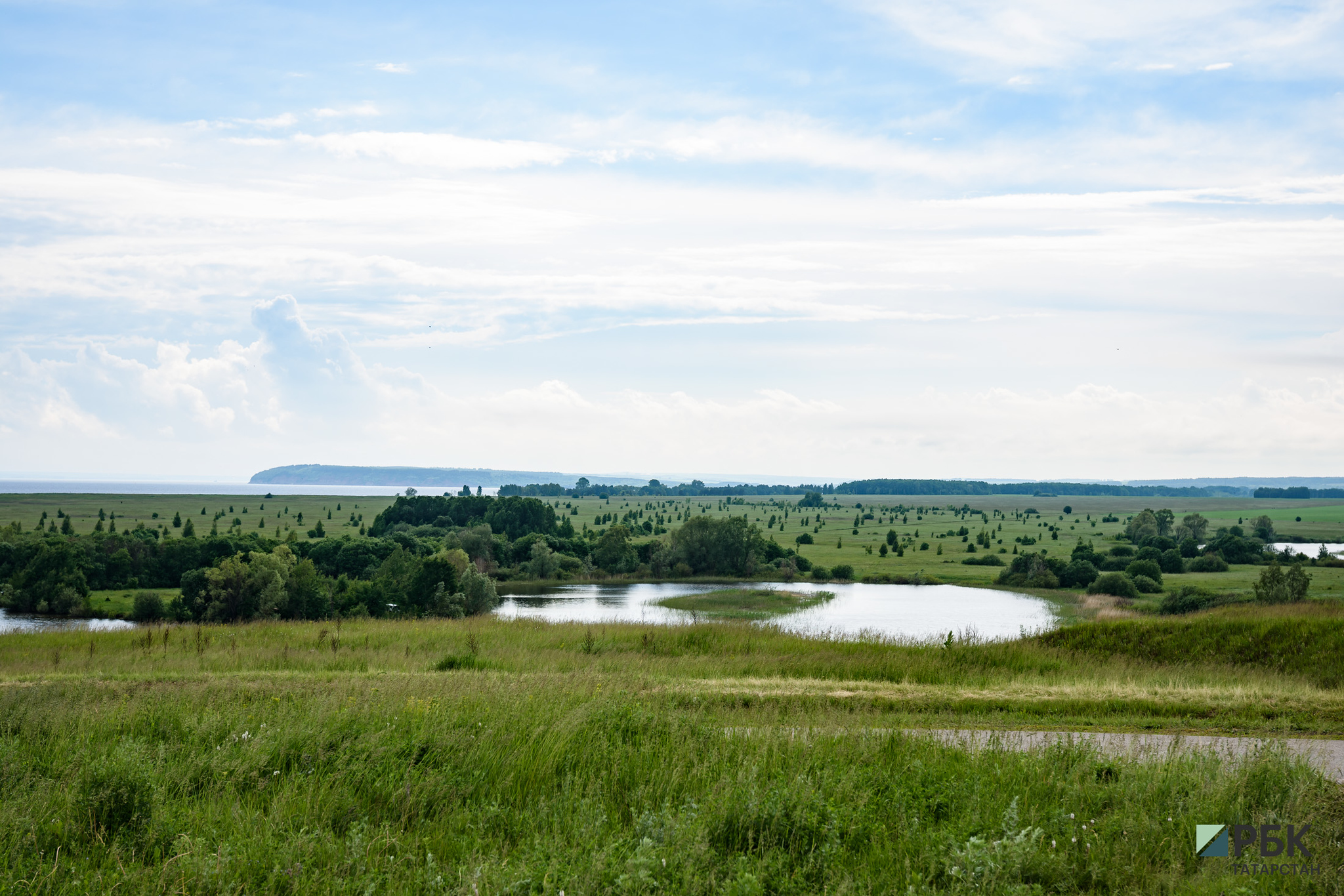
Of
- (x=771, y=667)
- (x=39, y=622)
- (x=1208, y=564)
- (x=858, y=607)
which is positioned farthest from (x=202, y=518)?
(x=771, y=667)

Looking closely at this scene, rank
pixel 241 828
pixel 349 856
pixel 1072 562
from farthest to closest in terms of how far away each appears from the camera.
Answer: pixel 1072 562 < pixel 241 828 < pixel 349 856

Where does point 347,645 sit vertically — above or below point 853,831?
below

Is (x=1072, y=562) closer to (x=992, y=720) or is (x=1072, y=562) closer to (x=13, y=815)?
(x=992, y=720)

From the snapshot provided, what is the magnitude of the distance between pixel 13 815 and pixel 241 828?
5.01 ft

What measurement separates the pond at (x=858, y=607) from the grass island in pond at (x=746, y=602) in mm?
1302

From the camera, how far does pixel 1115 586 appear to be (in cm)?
6794

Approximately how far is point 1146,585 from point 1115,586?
3367mm

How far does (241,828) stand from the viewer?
5793mm

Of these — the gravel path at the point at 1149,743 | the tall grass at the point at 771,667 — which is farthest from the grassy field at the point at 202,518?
the gravel path at the point at 1149,743

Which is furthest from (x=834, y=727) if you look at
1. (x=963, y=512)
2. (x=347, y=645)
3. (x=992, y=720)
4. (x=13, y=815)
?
(x=963, y=512)

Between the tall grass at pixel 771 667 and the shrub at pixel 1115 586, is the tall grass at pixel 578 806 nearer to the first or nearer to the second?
the tall grass at pixel 771 667

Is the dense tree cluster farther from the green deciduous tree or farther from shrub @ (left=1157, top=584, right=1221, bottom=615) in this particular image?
the green deciduous tree

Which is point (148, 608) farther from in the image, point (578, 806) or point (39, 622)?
point (578, 806)

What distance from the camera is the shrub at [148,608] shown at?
53875 mm
